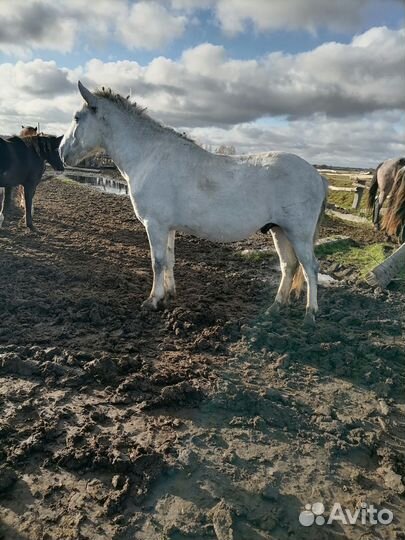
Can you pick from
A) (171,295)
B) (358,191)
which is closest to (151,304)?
(171,295)

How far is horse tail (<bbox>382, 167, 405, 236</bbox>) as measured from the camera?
6.94m

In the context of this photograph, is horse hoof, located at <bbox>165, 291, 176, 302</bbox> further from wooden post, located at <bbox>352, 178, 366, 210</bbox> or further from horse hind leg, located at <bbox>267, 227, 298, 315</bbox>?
wooden post, located at <bbox>352, 178, 366, 210</bbox>

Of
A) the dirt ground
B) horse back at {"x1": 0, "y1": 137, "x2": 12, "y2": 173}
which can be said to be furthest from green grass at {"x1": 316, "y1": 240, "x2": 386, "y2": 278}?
horse back at {"x1": 0, "y1": 137, "x2": 12, "y2": 173}

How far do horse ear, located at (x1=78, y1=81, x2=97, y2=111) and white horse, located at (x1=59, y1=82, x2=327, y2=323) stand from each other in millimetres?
13

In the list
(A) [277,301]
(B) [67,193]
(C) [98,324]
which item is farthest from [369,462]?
(B) [67,193]

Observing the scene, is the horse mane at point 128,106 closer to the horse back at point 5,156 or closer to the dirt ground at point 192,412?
the dirt ground at point 192,412

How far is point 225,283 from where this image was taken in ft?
22.1

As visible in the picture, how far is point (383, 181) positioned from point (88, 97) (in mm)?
9570

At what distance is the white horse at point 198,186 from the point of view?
498 centimetres

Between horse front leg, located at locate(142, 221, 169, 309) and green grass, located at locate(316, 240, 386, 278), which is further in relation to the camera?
green grass, located at locate(316, 240, 386, 278)

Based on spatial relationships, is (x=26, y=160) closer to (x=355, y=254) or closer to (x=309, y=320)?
(x=309, y=320)

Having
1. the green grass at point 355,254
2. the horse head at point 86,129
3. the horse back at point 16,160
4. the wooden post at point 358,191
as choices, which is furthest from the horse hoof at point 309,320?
the wooden post at point 358,191

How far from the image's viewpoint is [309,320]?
5070mm

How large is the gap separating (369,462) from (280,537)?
40.5 inches
